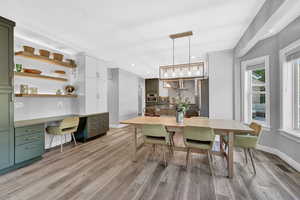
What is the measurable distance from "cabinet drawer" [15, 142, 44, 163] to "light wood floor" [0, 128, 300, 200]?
19 centimetres

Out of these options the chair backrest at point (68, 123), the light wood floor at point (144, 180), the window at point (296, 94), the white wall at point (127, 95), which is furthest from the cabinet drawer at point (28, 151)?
the window at point (296, 94)

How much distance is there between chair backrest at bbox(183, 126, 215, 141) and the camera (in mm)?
2295

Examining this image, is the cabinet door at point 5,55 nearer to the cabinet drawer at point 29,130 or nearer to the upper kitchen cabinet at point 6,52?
the upper kitchen cabinet at point 6,52

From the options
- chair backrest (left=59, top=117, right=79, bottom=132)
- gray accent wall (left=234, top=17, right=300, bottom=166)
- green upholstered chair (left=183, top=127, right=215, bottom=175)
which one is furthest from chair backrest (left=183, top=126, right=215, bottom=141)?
chair backrest (left=59, top=117, right=79, bottom=132)

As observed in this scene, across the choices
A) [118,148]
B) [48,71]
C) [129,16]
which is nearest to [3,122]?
[48,71]

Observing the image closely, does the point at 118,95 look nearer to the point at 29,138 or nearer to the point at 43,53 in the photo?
the point at 43,53

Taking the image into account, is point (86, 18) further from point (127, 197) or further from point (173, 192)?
point (173, 192)

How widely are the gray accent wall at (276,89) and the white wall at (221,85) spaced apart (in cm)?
70

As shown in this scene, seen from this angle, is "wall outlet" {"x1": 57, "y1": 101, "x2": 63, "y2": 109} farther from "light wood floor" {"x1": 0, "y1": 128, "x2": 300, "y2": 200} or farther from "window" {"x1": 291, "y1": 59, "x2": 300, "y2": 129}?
"window" {"x1": 291, "y1": 59, "x2": 300, "y2": 129}

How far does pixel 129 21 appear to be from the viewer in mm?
2596

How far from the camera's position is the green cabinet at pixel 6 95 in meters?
2.38

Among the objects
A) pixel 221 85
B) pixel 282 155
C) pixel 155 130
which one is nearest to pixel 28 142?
pixel 155 130

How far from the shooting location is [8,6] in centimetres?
215

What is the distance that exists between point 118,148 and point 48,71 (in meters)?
2.88
